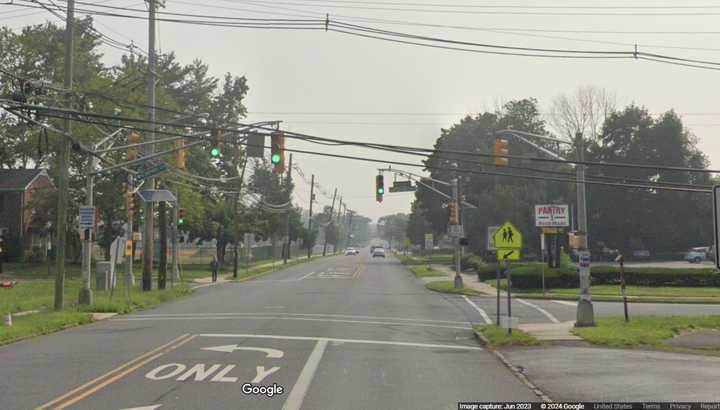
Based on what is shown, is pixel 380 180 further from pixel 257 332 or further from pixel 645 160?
pixel 645 160

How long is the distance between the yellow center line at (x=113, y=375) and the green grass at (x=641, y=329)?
9.64 m

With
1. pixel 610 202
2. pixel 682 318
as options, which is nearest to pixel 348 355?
pixel 682 318

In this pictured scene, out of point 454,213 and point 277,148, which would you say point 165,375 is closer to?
point 277,148

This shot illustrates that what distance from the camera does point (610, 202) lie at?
81.2m

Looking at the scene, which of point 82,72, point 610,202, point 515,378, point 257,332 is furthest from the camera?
point 610,202

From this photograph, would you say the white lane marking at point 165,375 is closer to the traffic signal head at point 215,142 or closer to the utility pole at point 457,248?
the traffic signal head at point 215,142

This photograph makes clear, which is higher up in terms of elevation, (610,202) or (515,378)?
(610,202)

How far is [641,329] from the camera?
1933cm

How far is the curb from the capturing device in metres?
11.0

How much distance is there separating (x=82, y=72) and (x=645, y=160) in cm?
5725

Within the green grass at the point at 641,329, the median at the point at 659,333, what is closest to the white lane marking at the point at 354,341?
the green grass at the point at 641,329

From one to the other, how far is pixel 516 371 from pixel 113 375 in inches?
274

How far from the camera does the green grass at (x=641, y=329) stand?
17359 mm

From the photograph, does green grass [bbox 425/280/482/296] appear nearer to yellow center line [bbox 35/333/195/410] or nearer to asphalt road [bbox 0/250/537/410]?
asphalt road [bbox 0/250/537/410]
